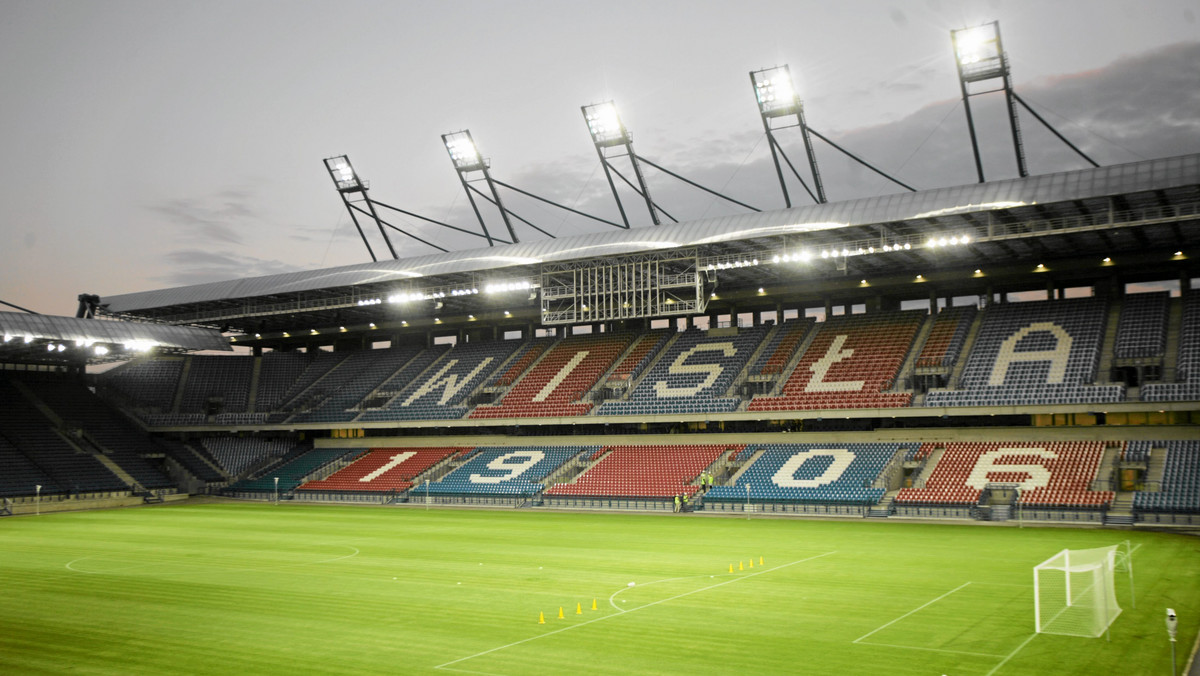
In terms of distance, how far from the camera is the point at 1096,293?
51.2 metres

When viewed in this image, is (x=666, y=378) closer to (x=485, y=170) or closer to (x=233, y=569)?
(x=485, y=170)

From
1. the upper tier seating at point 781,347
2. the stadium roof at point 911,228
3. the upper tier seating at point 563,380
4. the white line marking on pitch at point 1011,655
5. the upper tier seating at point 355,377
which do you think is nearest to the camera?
the white line marking on pitch at point 1011,655

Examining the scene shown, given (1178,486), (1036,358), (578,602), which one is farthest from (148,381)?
(1178,486)

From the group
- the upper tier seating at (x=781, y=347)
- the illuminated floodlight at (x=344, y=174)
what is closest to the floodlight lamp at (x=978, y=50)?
the upper tier seating at (x=781, y=347)

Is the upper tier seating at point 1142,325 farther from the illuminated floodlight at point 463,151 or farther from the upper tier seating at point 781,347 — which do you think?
the illuminated floodlight at point 463,151

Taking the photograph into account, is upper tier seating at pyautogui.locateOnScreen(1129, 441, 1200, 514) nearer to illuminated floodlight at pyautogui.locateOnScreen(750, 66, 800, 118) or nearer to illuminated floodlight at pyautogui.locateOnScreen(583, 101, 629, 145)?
illuminated floodlight at pyautogui.locateOnScreen(750, 66, 800, 118)

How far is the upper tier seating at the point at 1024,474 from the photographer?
39.6m

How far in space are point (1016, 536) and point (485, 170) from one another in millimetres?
36151

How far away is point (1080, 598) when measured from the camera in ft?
67.2

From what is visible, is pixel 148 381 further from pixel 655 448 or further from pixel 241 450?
pixel 655 448

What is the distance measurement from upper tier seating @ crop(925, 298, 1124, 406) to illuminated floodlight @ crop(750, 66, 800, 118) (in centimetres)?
1701

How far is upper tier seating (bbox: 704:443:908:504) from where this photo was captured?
4484 centimetres

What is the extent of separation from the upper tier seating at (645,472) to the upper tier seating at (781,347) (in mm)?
5580

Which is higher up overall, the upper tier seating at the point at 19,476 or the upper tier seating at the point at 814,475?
the upper tier seating at the point at 19,476
